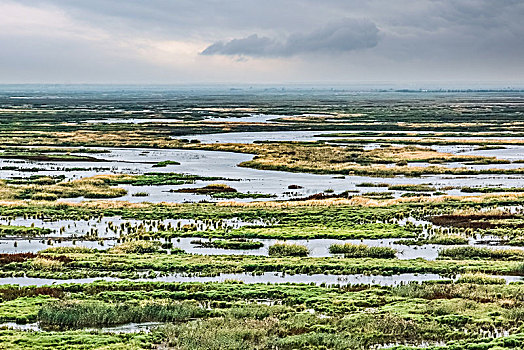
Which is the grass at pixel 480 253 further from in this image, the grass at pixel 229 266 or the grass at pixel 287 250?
the grass at pixel 287 250

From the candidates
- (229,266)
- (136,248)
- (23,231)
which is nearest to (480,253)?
(229,266)

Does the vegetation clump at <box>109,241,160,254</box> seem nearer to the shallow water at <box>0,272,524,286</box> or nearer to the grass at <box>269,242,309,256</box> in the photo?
the shallow water at <box>0,272,524,286</box>

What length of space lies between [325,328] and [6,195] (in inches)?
1463

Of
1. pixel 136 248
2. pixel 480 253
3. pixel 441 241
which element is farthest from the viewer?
pixel 441 241

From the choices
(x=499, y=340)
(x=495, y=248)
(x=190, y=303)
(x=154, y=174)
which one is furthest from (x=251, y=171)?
(x=499, y=340)

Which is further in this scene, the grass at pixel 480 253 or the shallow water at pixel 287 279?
the grass at pixel 480 253

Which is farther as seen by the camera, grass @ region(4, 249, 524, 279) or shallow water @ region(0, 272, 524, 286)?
grass @ region(4, 249, 524, 279)

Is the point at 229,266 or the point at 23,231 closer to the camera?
the point at 229,266

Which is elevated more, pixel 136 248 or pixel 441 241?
pixel 136 248

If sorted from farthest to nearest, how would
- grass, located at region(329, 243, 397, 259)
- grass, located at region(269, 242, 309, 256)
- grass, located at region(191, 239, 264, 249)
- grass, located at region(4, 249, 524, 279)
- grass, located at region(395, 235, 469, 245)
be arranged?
1. grass, located at region(395, 235, 469, 245)
2. grass, located at region(191, 239, 264, 249)
3. grass, located at region(269, 242, 309, 256)
4. grass, located at region(329, 243, 397, 259)
5. grass, located at region(4, 249, 524, 279)

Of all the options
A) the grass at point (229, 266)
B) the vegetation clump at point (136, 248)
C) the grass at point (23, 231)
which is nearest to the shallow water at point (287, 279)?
the grass at point (229, 266)

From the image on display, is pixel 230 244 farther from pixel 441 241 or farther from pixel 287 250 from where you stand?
pixel 441 241

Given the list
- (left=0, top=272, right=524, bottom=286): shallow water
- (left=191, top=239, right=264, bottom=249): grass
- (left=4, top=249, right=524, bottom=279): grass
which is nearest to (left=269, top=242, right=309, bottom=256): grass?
(left=191, top=239, right=264, bottom=249): grass

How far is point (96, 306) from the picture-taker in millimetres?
23531
